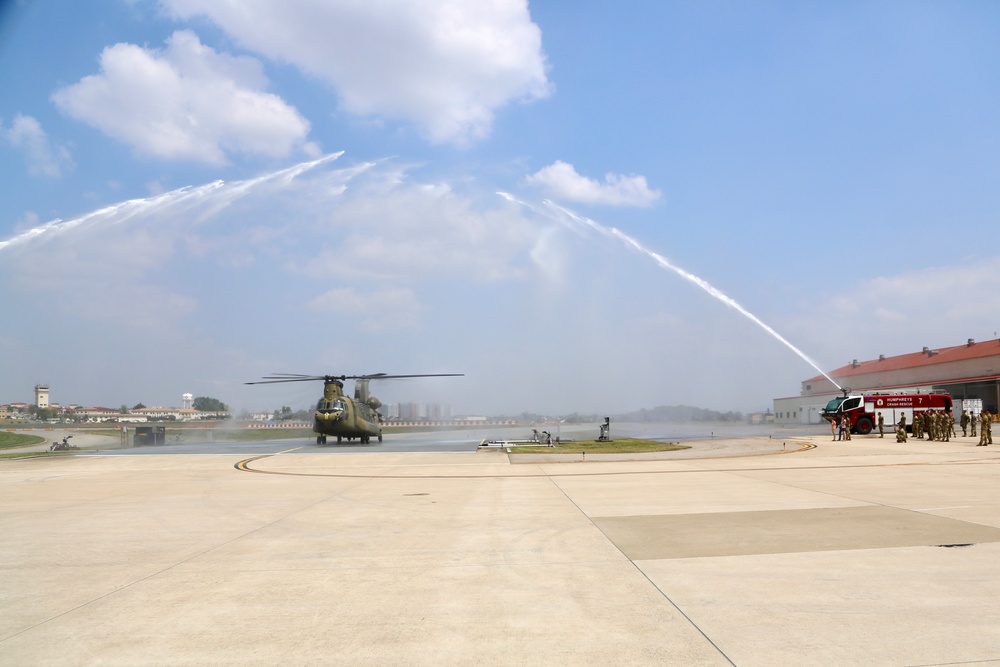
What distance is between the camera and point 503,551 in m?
10.4

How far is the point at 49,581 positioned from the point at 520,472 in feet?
54.6

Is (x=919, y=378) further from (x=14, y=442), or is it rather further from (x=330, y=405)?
(x=14, y=442)

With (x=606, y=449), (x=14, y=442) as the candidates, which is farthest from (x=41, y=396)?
(x=606, y=449)

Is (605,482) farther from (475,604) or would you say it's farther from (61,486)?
(61,486)

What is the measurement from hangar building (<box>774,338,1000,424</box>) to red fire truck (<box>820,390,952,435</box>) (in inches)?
299

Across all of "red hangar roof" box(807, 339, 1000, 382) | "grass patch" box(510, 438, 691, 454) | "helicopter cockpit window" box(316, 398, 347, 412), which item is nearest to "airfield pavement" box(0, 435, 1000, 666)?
"grass patch" box(510, 438, 691, 454)

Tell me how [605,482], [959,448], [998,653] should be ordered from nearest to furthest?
[998,653] < [605,482] < [959,448]

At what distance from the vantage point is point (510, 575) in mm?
8883

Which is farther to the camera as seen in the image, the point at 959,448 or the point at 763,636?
the point at 959,448

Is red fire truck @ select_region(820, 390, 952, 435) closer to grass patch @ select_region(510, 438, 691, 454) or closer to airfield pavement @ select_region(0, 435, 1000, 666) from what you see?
grass patch @ select_region(510, 438, 691, 454)

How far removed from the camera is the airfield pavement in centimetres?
623

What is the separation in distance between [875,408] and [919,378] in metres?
47.0

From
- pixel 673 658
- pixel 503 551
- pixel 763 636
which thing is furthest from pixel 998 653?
pixel 503 551

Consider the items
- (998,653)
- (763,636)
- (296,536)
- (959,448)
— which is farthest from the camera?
(959,448)
